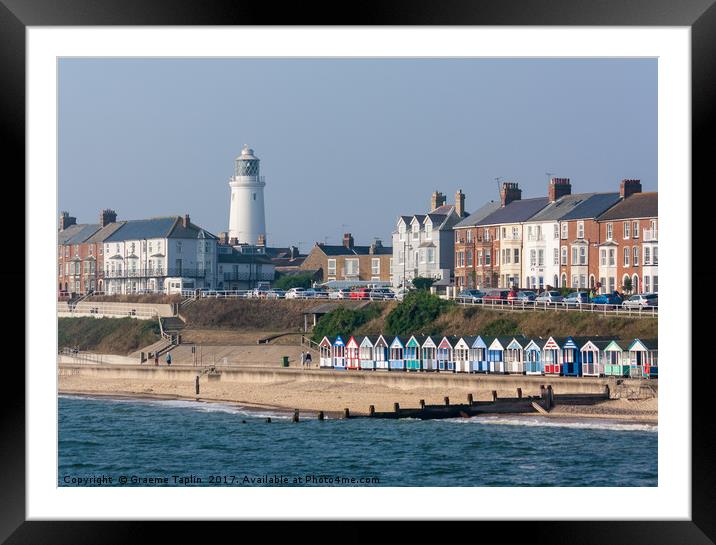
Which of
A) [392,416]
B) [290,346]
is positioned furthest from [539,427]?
[290,346]

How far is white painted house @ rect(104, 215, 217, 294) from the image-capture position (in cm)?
4950

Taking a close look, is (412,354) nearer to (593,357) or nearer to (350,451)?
(593,357)

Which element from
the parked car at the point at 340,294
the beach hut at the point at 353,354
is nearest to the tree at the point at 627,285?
the beach hut at the point at 353,354

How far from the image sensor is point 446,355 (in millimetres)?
30969

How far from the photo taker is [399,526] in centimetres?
880

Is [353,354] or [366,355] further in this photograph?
[353,354]

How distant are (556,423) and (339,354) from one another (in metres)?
9.64

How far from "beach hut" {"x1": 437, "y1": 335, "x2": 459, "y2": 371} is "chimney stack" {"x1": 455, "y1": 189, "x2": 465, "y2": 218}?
581 inches

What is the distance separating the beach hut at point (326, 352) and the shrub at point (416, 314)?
2185 millimetres

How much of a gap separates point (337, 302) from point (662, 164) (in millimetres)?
32298

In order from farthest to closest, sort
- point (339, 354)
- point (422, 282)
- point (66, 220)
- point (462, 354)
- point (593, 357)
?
1. point (66, 220)
2. point (422, 282)
3. point (339, 354)
4. point (462, 354)
5. point (593, 357)

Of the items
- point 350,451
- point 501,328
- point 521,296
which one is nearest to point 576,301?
point 501,328

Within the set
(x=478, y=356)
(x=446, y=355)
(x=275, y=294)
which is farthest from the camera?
(x=275, y=294)
